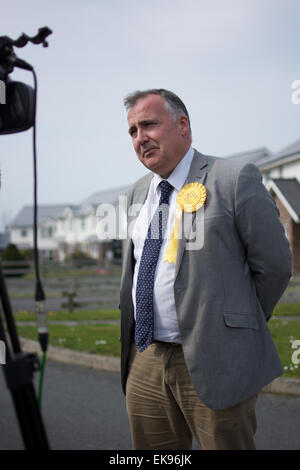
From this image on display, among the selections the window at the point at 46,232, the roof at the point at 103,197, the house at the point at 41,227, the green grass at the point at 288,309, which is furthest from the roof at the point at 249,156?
the window at the point at 46,232

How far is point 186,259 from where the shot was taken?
6.52ft

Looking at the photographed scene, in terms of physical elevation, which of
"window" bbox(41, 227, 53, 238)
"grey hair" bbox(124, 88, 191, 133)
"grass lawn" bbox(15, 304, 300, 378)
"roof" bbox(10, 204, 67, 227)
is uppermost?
"grey hair" bbox(124, 88, 191, 133)

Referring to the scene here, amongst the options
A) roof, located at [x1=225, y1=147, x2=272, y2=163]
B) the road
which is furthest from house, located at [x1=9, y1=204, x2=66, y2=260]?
the road

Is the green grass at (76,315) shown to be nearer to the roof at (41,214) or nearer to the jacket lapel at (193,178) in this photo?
the jacket lapel at (193,178)

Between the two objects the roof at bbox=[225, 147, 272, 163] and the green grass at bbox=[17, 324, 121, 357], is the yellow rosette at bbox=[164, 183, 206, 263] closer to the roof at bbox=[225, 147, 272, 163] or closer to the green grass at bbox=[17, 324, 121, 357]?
the roof at bbox=[225, 147, 272, 163]

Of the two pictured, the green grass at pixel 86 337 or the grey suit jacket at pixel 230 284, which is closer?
the grey suit jacket at pixel 230 284

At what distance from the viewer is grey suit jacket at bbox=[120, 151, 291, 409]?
6.25ft

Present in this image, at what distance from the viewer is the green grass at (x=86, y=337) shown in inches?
258

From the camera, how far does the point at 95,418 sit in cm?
421

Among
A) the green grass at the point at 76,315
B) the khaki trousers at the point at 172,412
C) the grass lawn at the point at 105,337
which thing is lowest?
the green grass at the point at 76,315

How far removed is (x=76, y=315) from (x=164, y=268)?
9.01 meters

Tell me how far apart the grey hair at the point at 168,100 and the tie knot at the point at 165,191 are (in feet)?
1.02
